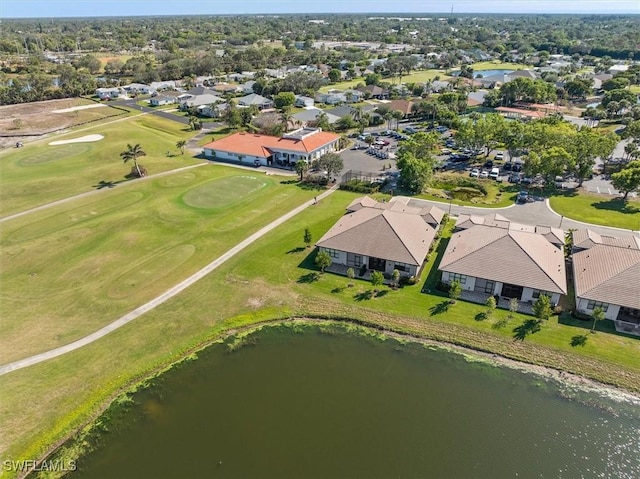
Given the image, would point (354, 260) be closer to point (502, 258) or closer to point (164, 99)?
point (502, 258)

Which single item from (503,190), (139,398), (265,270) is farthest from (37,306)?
(503,190)

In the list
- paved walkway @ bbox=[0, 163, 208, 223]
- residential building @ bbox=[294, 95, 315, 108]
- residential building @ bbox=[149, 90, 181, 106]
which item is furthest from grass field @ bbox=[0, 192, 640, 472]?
residential building @ bbox=[149, 90, 181, 106]

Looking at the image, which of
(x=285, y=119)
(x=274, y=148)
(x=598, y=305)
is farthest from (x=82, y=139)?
(x=598, y=305)

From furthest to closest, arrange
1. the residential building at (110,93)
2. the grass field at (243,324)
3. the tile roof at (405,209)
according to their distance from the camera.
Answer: the residential building at (110,93) → the tile roof at (405,209) → the grass field at (243,324)

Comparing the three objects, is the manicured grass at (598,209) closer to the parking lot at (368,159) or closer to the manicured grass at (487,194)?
the manicured grass at (487,194)

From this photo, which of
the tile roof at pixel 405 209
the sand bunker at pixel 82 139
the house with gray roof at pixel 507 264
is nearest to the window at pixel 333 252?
the tile roof at pixel 405 209
